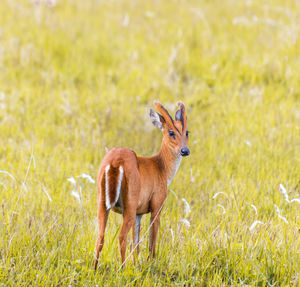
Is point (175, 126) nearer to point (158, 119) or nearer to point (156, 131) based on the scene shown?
point (158, 119)

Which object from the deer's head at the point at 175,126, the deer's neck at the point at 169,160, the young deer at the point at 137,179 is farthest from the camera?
the deer's neck at the point at 169,160

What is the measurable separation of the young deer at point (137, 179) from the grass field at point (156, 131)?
0.37 m

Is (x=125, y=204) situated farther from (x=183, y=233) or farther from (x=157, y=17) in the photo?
(x=157, y=17)

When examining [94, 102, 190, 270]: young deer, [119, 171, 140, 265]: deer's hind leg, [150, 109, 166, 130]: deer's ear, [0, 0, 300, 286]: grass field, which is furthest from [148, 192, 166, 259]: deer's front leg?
[150, 109, 166, 130]: deer's ear

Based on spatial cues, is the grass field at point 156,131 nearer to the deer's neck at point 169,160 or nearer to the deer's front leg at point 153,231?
the deer's front leg at point 153,231

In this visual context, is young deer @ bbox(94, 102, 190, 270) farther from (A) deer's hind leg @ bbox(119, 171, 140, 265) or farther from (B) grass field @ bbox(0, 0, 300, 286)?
(B) grass field @ bbox(0, 0, 300, 286)

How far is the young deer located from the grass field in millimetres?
366

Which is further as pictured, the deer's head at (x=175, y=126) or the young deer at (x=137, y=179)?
the deer's head at (x=175, y=126)

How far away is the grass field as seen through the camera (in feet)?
12.6

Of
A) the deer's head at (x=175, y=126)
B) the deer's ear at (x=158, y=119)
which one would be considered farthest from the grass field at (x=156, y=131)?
the deer's ear at (x=158, y=119)

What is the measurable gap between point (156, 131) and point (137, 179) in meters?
3.24

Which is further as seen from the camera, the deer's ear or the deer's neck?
the deer's neck

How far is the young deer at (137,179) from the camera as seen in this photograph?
328 centimetres

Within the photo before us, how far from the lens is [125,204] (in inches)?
131
